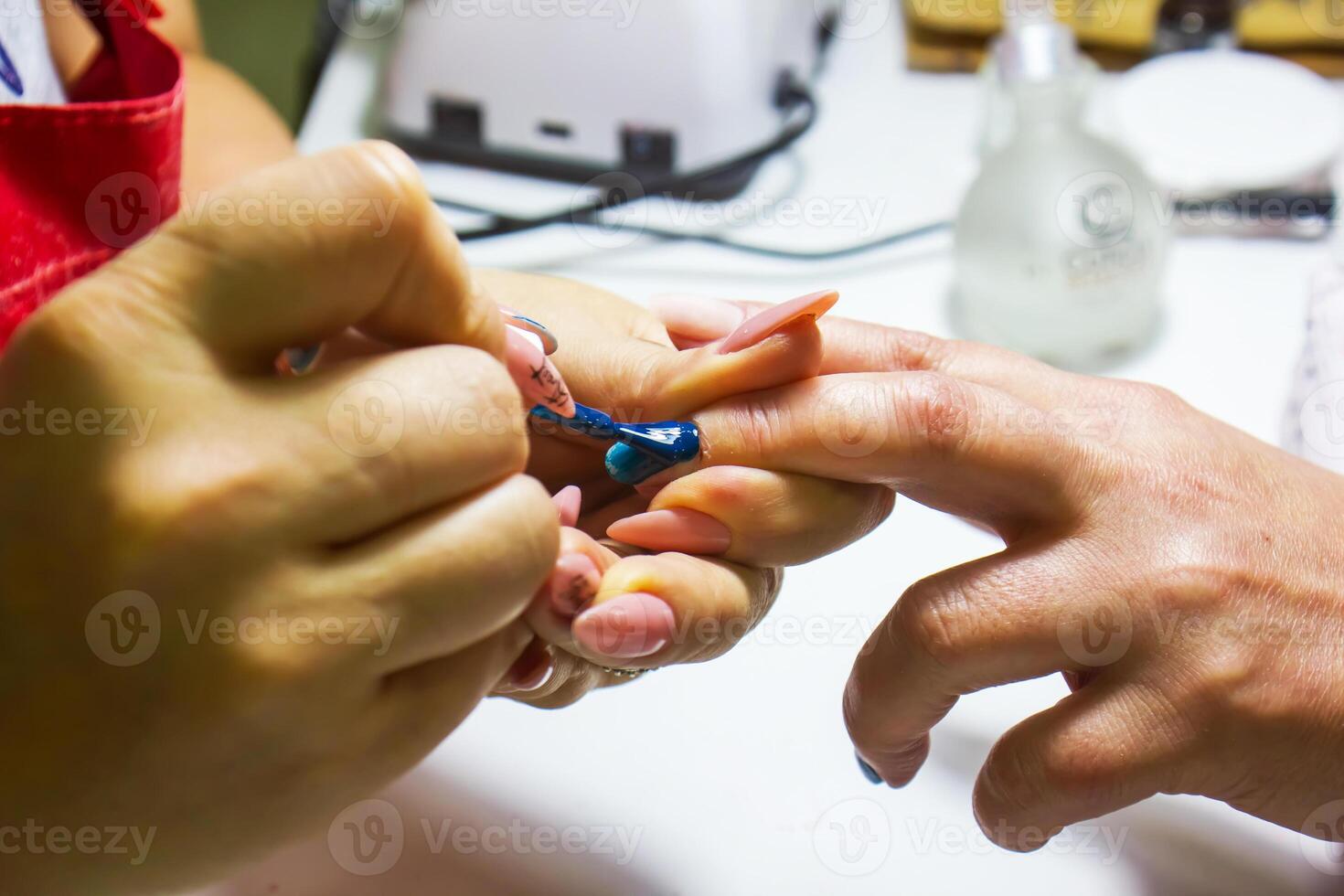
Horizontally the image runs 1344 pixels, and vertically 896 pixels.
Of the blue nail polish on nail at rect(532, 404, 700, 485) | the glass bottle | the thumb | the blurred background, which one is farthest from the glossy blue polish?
the blurred background

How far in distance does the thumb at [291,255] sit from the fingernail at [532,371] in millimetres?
61

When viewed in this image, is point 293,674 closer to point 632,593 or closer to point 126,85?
point 632,593

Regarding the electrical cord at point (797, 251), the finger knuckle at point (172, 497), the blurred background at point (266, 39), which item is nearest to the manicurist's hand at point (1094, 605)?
the finger knuckle at point (172, 497)

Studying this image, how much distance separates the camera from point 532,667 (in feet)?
1.45

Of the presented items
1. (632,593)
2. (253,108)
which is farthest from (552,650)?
(253,108)

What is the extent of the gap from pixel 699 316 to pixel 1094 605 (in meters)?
0.24

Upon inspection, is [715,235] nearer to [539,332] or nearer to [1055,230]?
[1055,230]

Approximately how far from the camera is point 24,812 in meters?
0.33

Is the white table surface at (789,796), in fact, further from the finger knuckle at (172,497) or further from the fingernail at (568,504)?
the finger knuckle at (172,497)

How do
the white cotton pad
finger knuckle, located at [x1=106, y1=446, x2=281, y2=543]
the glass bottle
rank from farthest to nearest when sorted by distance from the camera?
the white cotton pad, the glass bottle, finger knuckle, located at [x1=106, y1=446, x2=281, y2=543]

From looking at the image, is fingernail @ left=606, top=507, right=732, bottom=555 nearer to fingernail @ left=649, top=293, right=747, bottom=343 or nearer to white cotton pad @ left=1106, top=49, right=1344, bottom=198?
fingernail @ left=649, top=293, right=747, bottom=343

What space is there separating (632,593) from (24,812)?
206 mm

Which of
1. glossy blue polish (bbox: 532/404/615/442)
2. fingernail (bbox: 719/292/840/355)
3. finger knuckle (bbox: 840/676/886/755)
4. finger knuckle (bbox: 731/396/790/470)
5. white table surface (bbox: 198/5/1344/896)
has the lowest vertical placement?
white table surface (bbox: 198/5/1344/896)

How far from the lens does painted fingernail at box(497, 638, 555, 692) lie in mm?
440
